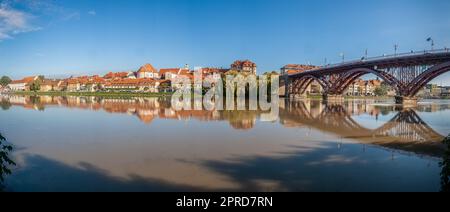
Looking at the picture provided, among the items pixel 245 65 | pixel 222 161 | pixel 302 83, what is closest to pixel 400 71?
pixel 302 83

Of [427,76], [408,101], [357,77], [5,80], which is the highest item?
[5,80]

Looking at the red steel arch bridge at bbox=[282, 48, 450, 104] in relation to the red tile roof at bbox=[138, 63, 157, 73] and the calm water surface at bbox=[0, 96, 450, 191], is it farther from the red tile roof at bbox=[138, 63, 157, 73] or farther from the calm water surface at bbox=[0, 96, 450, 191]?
the red tile roof at bbox=[138, 63, 157, 73]

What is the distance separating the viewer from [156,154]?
11133mm

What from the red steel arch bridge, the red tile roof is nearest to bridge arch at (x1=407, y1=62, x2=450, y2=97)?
the red steel arch bridge

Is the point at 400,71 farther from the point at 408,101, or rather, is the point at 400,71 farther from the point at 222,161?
the point at 222,161

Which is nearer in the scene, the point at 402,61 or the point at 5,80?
the point at 402,61

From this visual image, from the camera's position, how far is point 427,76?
140 feet

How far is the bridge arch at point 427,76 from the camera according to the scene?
39.9m

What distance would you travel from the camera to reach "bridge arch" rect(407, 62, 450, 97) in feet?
131

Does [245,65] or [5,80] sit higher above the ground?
[245,65]

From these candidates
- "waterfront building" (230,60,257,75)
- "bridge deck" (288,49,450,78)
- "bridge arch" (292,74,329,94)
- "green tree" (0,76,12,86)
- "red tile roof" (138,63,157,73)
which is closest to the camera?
"bridge deck" (288,49,450,78)

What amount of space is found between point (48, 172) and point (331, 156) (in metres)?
8.99

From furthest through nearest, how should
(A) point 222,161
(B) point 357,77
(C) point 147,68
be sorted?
(C) point 147,68 → (B) point 357,77 → (A) point 222,161
